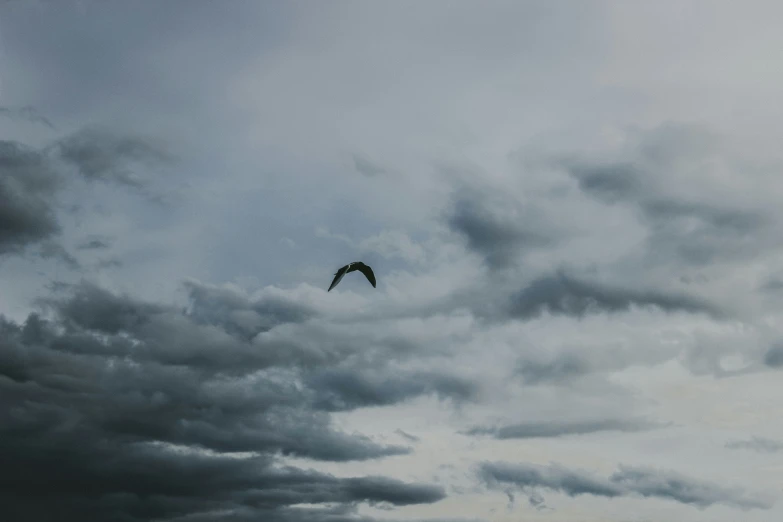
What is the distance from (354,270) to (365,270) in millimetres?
2949

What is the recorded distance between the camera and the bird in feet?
218

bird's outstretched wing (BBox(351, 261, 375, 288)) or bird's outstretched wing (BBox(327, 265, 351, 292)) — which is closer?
bird's outstretched wing (BBox(327, 265, 351, 292))

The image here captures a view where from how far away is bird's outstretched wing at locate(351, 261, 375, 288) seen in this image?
6831cm

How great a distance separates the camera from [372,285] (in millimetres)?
69438

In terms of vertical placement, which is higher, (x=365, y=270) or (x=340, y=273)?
(x=365, y=270)

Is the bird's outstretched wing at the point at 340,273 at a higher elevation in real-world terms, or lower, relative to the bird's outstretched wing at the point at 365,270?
lower

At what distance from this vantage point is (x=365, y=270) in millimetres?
70812

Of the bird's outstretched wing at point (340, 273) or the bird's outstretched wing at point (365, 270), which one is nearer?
the bird's outstretched wing at point (340, 273)

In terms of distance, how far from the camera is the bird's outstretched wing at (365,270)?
6831 cm

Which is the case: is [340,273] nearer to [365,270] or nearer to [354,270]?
[354,270]

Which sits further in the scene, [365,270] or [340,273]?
[365,270]

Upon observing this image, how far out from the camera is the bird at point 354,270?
66.6 meters

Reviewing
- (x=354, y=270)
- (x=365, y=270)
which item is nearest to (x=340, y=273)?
(x=354, y=270)

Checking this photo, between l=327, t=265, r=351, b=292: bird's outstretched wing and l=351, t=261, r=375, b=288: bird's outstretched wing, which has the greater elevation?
l=351, t=261, r=375, b=288: bird's outstretched wing
